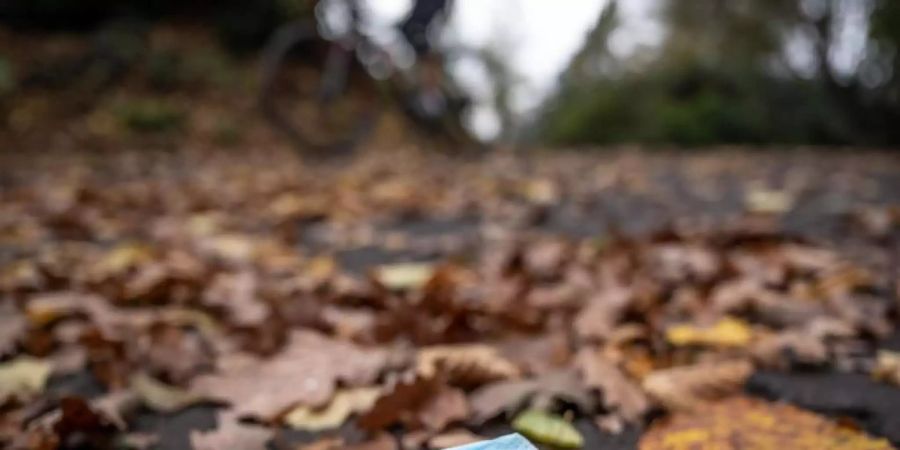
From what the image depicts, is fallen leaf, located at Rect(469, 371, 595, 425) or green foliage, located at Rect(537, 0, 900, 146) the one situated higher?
green foliage, located at Rect(537, 0, 900, 146)

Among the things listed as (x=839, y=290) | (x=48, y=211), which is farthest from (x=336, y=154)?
(x=839, y=290)

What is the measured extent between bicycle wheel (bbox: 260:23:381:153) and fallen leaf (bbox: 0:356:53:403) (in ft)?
12.4

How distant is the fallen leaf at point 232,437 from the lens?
0.88 m

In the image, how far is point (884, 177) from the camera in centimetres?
403

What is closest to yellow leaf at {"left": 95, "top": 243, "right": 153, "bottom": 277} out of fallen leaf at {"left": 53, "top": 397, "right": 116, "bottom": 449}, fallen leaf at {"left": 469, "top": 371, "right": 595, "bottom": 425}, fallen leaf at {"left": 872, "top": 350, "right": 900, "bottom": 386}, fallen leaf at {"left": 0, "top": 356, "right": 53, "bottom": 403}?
fallen leaf at {"left": 0, "top": 356, "right": 53, "bottom": 403}

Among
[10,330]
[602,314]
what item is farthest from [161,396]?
[602,314]

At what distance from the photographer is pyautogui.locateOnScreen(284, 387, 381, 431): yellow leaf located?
0.95m

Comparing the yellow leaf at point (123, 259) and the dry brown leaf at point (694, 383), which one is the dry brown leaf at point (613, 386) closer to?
the dry brown leaf at point (694, 383)

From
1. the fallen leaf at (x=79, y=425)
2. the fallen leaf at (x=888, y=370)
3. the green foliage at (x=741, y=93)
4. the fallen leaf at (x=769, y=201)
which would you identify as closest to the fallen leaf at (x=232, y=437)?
the fallen leaf at (x=79, y=425)

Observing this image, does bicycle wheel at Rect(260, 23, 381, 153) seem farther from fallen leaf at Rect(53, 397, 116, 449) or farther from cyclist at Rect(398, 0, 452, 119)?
fallen leaf at Rect(53, 397, 116, 449)

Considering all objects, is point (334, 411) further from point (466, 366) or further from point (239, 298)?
point (239, 298)

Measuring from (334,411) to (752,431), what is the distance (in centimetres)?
58

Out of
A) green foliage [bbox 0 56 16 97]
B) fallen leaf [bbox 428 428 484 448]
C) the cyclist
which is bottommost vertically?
fallen leaf [bbox 428 428 484 448]

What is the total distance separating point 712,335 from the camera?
117cm
